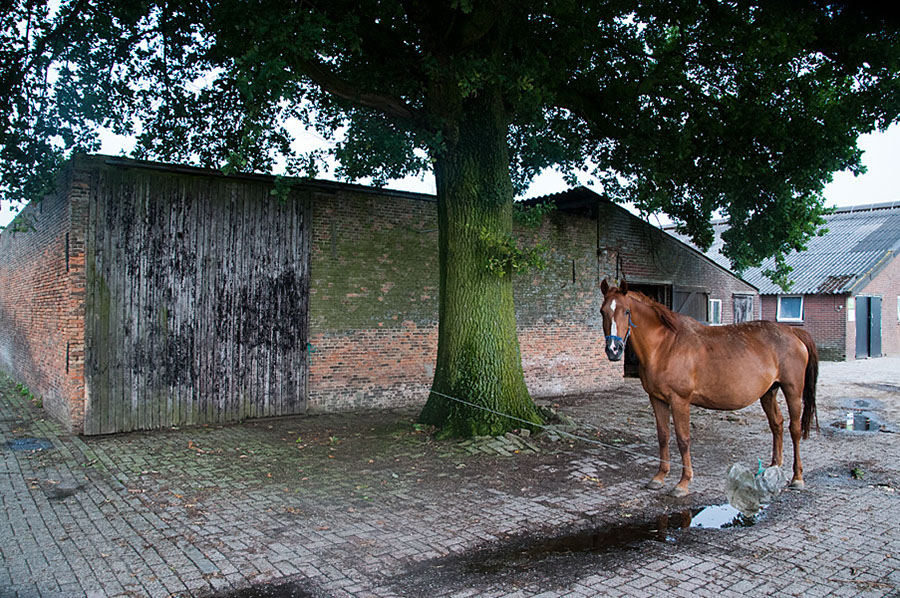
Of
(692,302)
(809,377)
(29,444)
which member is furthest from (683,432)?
(692,302)

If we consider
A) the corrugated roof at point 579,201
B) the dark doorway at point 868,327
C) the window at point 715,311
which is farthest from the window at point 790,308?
the corrugated roof at point 579,201

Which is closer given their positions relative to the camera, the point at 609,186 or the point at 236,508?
the point at 236,508

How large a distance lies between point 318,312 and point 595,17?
6759 mm

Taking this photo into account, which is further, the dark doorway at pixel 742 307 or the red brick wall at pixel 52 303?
the dark doorway at pixel 742 307

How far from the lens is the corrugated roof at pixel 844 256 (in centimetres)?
2531

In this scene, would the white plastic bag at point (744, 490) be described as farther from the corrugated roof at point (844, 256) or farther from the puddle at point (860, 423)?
the corrugated roof at point (844, 256)

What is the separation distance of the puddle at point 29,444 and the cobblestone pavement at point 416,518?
7 cm

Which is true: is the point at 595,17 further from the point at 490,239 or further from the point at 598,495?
the point at 598,495

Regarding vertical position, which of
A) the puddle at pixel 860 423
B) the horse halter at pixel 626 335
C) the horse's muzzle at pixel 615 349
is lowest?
the puddle at pixel 860 423

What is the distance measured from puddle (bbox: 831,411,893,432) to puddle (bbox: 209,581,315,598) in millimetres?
9694

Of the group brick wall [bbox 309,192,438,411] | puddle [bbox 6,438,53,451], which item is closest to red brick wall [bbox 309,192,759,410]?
brick wall [bbox 309,192,438,411]

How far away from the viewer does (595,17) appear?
8.91m

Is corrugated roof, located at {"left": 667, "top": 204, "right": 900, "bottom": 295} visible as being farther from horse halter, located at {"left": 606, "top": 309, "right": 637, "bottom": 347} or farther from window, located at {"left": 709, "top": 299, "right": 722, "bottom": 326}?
horse halter, located at {"left": 606, "top": 309, "right": 637, "bottom": 347}

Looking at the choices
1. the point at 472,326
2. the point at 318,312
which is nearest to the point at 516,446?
the point at 472,326
